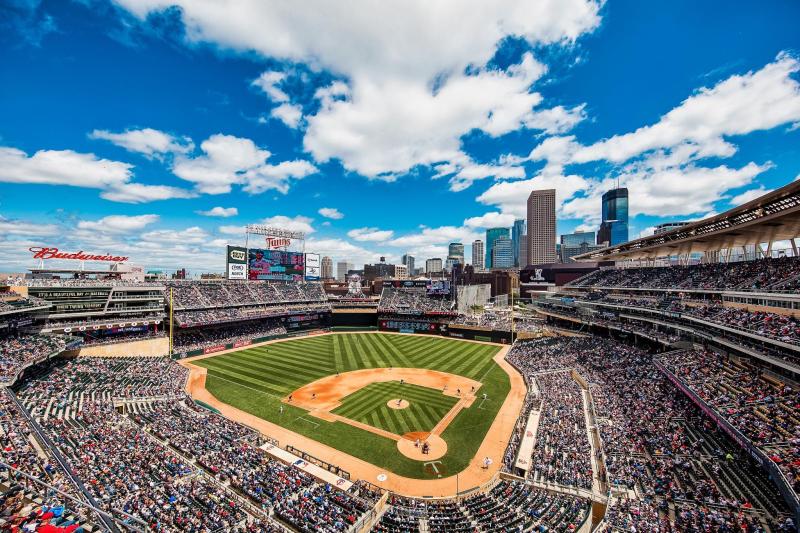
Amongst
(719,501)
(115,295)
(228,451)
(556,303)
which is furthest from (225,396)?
(556,303)

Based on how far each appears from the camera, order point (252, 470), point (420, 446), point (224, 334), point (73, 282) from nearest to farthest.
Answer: point (252, 470) → point (420, 446) → point (73, 282) → point (224, 334)

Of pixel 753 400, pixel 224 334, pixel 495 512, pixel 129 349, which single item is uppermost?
pixel 753 400

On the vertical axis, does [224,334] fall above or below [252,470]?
above

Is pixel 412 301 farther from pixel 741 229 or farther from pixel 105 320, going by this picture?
pixel 741 229

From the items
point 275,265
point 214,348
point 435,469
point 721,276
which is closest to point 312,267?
point 275,265

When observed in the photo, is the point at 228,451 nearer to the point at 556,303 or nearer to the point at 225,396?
the point at 225,396

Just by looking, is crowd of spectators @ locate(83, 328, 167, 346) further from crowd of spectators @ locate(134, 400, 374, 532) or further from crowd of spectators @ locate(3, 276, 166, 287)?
crowd of spectators @ locate(134, 400, 374, 532)

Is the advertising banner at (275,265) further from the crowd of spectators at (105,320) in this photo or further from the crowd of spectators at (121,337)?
the crowd of spectators at (121,337)
